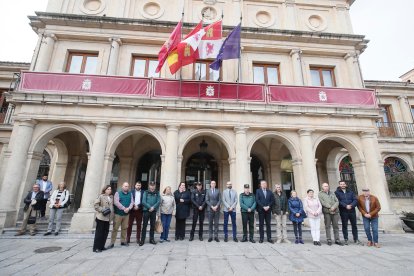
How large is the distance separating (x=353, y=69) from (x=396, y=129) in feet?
28.5

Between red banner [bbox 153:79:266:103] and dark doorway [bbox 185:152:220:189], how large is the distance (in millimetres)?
3842

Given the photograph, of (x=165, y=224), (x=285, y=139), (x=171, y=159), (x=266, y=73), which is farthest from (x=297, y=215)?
(x=266, y=73)

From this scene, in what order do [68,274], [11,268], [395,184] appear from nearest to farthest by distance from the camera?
[68,274], [11,268], [395,184]

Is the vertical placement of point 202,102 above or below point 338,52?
below

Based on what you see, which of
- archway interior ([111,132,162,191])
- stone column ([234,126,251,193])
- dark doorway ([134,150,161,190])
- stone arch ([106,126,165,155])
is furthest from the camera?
dark doorway ([134,150,161,190])

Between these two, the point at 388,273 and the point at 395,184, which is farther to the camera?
the point at 395,184

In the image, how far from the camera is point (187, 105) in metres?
9.57

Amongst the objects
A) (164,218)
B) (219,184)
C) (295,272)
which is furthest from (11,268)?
(219,184)

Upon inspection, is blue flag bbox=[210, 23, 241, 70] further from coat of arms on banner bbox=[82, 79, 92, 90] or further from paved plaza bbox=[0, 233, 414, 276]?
paved plaza bbox=[0, 233, 414, 276]

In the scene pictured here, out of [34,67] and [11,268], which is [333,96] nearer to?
[11,268]

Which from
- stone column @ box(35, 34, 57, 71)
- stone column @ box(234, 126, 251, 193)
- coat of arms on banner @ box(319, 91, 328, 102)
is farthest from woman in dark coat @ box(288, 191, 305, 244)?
stone column @ box(35, 34, 57, 71)

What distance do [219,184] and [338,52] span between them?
10223 mm

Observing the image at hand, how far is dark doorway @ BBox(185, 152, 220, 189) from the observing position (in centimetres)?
1248

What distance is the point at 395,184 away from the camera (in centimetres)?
1327
